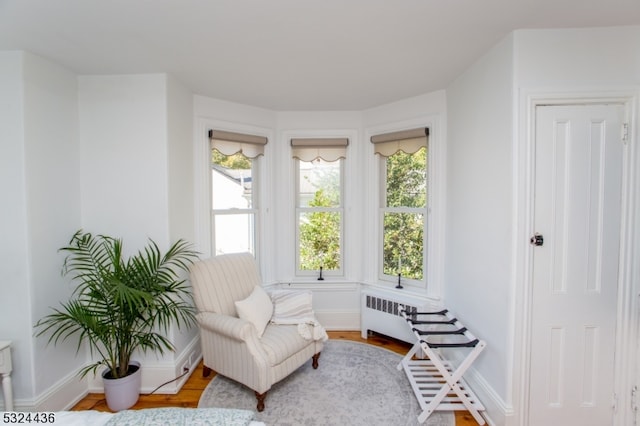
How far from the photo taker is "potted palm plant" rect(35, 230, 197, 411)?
6.45 ft

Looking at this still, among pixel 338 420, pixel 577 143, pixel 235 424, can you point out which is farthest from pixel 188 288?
pixel 577 143

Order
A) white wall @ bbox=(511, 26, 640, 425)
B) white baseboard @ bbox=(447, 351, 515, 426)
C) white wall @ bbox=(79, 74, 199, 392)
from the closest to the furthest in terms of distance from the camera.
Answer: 1. white wall @ bbox=(511, 26, 640, 425)
2. white baseboard @ bbox=(447, 351, 515, 426)
3. white wall @ bbox=(79, 74, 199, 392)

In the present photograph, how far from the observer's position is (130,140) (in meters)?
2.33

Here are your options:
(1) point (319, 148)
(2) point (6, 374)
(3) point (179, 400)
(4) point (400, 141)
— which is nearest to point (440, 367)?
(3) point (179, 400)

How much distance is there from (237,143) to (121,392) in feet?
7.30

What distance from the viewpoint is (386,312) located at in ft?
10.00

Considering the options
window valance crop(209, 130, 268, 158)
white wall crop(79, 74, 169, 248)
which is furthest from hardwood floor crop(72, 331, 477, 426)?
window valance crop(209, 130, 268, 158)

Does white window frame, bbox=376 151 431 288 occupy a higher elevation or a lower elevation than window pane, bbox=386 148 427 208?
lower

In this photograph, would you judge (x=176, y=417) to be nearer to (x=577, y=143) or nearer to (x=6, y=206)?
(x=6, y=206)

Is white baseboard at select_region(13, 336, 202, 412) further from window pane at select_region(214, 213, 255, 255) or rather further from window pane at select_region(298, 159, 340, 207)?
window pane at select_region(298, 159, 340, 207)

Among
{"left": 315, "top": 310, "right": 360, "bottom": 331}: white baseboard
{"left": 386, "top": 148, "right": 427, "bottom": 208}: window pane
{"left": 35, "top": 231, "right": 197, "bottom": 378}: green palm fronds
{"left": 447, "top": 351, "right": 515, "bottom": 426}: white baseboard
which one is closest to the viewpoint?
{"left": 447, "top": 351, "right": 515, "bottom": 426}: white baseboard

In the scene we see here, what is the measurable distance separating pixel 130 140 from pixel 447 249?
2.79 metres

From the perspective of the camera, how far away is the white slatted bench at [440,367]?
2.01 metres

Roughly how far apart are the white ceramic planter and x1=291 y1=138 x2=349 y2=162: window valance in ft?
7.91
